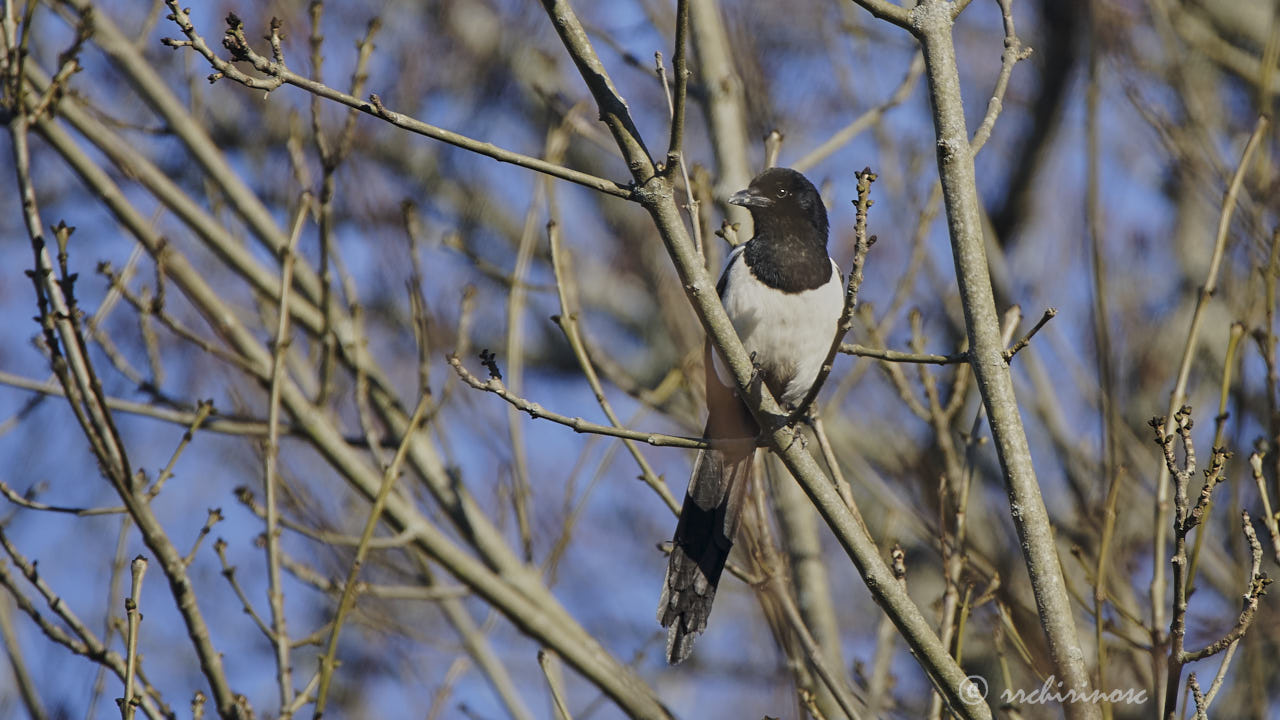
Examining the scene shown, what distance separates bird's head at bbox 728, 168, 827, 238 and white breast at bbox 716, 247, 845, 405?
24 centimetres

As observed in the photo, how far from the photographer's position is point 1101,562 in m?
2.50

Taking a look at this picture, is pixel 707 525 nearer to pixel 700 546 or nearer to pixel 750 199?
pixel 700 546

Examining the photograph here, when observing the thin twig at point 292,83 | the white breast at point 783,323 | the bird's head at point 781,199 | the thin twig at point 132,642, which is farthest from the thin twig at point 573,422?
the bird's head at point 781,199

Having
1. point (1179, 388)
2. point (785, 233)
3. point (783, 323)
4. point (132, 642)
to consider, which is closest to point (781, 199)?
point (785, 233)

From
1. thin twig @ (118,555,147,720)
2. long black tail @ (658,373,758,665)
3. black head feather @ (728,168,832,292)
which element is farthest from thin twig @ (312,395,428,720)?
black head feather @ (728,168,832,292)

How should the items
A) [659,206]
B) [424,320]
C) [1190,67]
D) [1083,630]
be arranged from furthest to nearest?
[1190,67] → [1083,630] → [424,320] → [659,206]

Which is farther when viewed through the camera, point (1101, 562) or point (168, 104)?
point (168, 104)

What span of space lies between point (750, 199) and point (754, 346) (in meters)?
0.48

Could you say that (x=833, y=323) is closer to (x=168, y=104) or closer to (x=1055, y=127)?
(x=168, y=104)

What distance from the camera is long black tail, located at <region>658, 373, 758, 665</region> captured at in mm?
3291

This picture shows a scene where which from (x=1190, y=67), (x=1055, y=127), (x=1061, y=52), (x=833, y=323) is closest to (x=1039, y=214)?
(x=1055, y=127)

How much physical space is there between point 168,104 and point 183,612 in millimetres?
2102

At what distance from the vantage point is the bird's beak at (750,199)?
12.5ft

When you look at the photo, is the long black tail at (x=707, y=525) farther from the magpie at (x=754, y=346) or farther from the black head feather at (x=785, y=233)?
the black head feather at (x=785, y=233)
